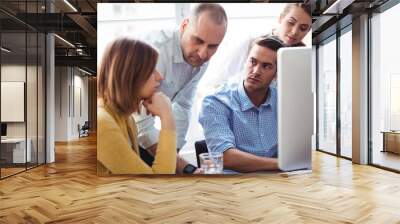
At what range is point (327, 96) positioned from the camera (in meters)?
11.1

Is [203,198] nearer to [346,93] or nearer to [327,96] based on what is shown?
[346,93]

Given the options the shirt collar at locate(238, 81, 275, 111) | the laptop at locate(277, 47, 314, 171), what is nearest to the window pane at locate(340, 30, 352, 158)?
the laptop at locate(277, 47, 314, 171)

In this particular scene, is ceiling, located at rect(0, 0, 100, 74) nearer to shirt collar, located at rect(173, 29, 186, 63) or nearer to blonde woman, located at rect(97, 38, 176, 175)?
blonde woman, located at rect(97, 38, 176, 175)

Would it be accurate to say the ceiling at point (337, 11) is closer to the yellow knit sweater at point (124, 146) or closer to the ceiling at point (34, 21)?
the yellow knit sweater at point (124, 146)

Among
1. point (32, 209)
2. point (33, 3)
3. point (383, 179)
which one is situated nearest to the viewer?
point (32, 209)

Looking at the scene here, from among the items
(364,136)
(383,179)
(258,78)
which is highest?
(258,78)

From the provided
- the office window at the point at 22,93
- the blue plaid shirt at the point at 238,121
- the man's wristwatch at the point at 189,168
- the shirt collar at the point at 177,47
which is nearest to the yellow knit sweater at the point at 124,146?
the man's wristwatch at the point at 189,168

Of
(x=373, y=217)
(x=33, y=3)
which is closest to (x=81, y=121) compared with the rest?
(x=33, y=3)

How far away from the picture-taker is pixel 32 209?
4.55 meters

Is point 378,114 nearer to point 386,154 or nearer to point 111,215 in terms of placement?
point 386,154

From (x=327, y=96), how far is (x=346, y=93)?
154 centimetres

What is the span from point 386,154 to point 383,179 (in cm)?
144

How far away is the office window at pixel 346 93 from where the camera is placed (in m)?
9.27

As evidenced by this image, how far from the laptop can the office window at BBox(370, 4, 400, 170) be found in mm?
1756
